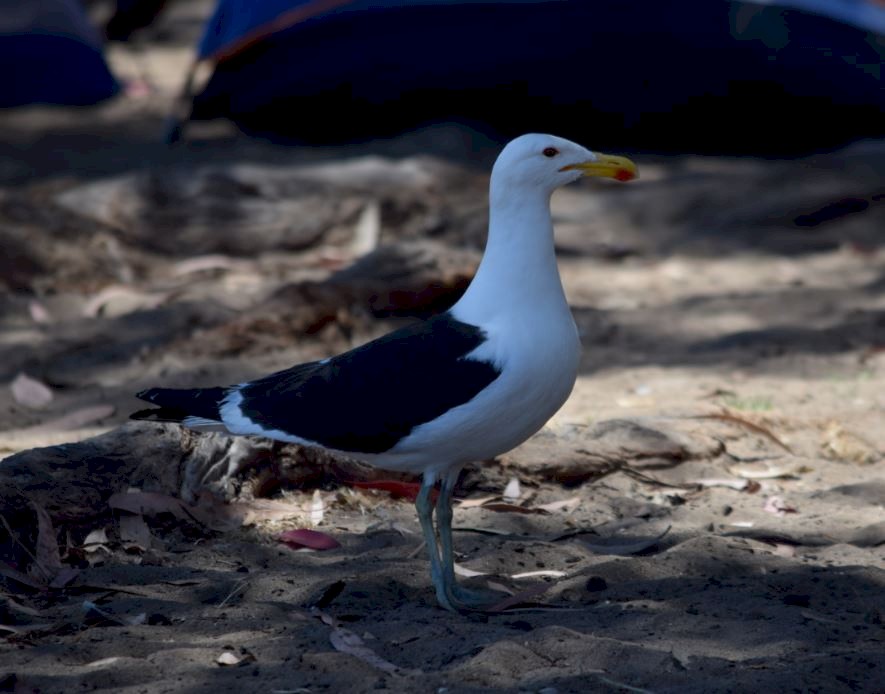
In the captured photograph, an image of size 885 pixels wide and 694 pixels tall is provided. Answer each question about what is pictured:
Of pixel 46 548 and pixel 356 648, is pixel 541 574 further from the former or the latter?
pixel 46 548

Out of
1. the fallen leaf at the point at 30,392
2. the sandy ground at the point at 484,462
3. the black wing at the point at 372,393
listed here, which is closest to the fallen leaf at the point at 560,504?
the sandy ground at the point at 484,462

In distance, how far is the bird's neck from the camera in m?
3.50

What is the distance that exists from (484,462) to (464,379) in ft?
3.87

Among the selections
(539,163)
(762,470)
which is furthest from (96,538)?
(762,470)

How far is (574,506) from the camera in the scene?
438 centimetres

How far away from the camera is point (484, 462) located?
4551 mm

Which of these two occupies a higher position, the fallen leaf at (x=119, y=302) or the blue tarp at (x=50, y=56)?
the blue tarp at (x=50, y=56)

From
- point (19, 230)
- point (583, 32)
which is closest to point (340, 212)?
point (19, 230)

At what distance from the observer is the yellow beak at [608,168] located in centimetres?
364

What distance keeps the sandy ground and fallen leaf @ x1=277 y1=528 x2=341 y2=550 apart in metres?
0.04

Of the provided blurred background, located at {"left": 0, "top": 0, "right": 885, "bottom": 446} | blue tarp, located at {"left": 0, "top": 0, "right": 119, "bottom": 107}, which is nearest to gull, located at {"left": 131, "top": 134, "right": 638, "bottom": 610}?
blurred background, located at {"left": 0, "top": 0, "right": 885, "bottom": 446}

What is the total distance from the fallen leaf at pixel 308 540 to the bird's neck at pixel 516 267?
0.81 metres

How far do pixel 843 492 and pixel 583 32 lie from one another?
17.6 ft

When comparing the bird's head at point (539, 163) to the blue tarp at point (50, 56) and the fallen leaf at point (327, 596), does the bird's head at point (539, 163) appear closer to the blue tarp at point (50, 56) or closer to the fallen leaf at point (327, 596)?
the fallen leaf at point (327, 596)
